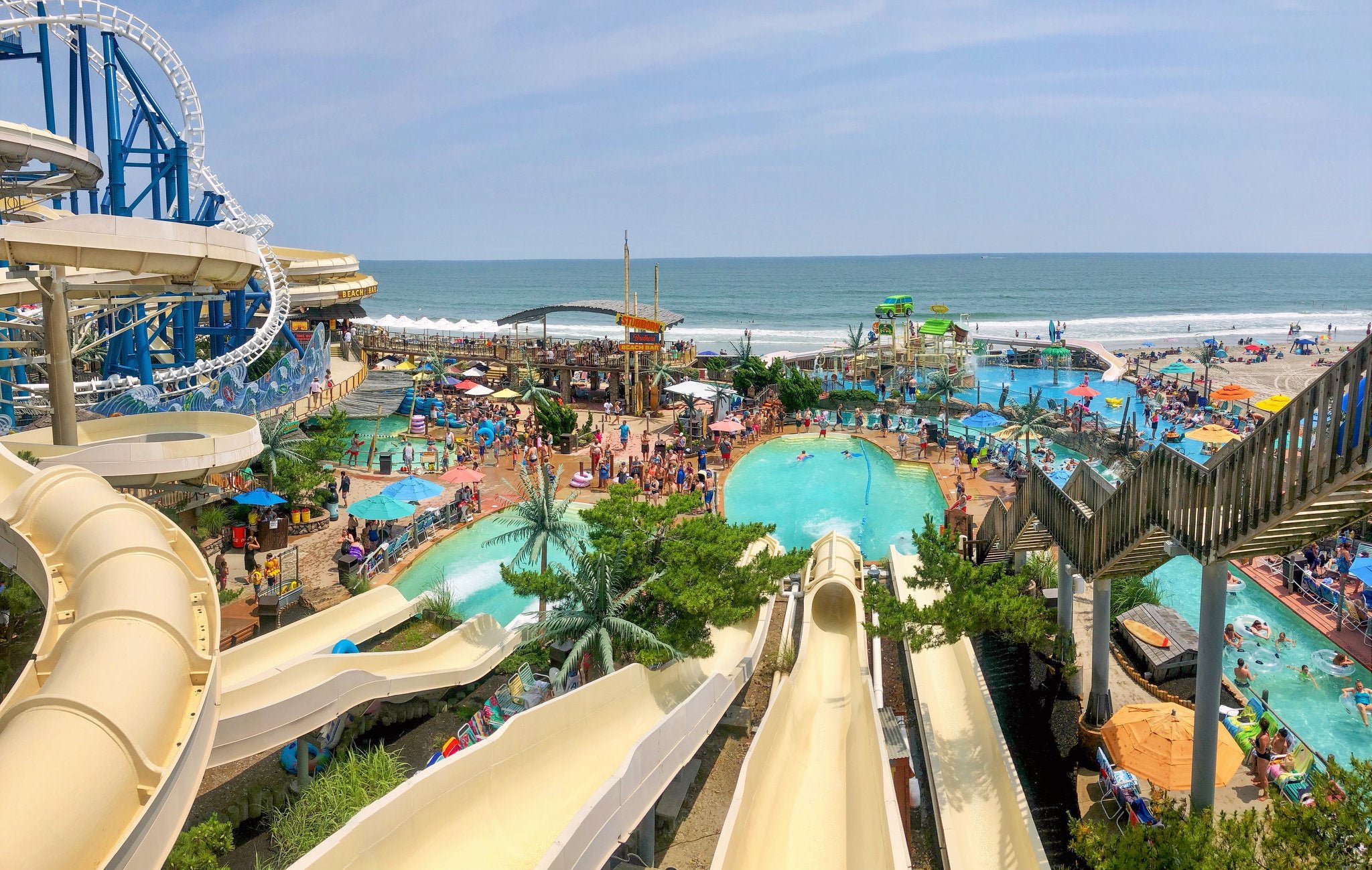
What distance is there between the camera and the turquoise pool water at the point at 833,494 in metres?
23.1

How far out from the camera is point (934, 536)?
13.5 meters

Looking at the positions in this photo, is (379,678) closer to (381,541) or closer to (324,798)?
(324,798)

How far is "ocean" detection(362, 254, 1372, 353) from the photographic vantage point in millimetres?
87312

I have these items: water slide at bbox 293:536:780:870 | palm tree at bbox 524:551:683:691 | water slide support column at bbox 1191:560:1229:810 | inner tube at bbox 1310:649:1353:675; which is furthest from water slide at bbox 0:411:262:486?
inner tube at bbox 1310:649:1353:675

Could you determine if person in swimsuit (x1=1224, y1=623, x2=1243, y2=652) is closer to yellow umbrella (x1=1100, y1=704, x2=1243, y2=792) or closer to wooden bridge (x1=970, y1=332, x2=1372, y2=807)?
wooden bridge (x1=970, y1=332, x2=1372, y2=807)

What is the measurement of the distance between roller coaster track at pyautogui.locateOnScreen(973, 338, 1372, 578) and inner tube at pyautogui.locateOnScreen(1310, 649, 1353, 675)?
6.06 m

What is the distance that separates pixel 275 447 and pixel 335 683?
1085 cm

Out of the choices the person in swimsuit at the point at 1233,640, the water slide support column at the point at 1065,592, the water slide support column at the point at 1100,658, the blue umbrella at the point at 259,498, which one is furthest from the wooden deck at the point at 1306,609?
the blue umbrella at the point at 259,498

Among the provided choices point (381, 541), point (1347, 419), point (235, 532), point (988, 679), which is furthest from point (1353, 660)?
point (235, 532)

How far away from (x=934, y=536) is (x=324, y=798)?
8743mm

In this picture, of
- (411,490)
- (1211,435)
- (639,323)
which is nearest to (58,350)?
(411,490)

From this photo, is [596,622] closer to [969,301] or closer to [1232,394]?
[1232,394]

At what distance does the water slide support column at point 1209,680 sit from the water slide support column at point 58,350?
14000 millimetres

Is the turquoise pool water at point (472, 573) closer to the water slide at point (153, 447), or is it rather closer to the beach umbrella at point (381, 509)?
the beach umbrella at point (381, 509)
